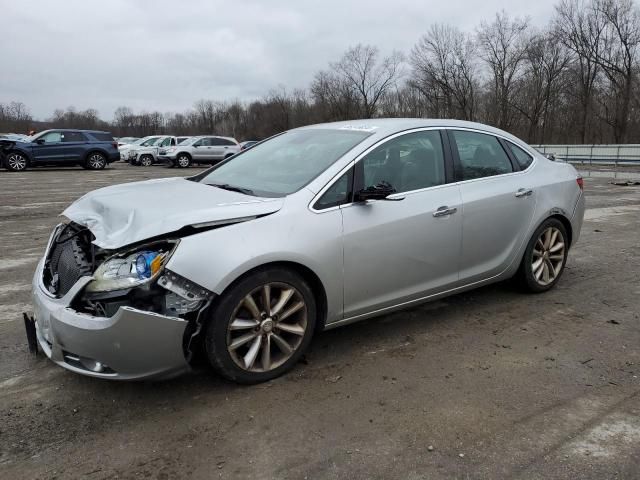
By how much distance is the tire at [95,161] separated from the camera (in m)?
23.5

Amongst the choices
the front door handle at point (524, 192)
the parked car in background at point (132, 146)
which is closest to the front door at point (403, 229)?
the front door handle at point (524, 192)

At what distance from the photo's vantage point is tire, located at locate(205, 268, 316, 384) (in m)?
2.95

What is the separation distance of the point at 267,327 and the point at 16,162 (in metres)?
23.0

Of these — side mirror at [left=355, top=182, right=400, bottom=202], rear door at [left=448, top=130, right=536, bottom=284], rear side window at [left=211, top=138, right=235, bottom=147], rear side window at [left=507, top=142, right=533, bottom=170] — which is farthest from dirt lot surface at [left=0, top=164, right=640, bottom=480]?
rear side window at [left=211, top=138, right=235, bottom=147]

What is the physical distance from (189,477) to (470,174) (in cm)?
306

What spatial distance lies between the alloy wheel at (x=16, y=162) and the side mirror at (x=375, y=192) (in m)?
22.8

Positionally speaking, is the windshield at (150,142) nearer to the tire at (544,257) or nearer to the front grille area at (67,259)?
the front grille area at (67,259)

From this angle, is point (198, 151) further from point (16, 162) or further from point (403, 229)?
point (403, 229)

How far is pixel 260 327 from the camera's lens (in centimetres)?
311

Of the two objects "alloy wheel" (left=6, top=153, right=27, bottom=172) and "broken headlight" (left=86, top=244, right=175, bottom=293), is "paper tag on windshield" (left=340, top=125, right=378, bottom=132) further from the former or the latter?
"alloy wheel" (left=6, top=153, right=27, bottom=172)

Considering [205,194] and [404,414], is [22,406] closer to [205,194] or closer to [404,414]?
[205,194]

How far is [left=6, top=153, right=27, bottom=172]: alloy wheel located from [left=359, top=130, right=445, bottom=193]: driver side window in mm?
22622

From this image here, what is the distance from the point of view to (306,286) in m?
3.26

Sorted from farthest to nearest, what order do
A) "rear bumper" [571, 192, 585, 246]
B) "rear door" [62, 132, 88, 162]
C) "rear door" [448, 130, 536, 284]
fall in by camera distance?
1. "rear door" [62, 132, 88, 162]
2. "rear bumper" [571, 192, 585, 246]
3. "rear door" [448, 130, 536, 284]
